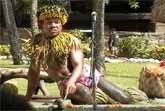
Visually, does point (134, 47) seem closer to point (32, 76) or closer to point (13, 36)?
point (13, 36)

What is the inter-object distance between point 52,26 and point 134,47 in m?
20.1

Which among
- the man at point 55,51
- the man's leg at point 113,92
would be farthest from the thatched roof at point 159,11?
the man at point 55,51

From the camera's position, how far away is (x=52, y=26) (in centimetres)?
488

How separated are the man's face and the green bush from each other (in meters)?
19.6

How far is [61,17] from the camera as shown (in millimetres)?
4844

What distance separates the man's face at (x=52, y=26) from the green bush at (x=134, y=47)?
64.4ft

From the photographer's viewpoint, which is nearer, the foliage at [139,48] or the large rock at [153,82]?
the large rock at [153,82]

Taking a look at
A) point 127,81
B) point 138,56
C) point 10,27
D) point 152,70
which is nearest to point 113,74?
point 127,81

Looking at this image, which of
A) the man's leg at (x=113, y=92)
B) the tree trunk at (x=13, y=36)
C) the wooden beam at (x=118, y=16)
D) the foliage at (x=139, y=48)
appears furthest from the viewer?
the wooden beam at (x=118, y=16)

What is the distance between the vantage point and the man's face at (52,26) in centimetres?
487

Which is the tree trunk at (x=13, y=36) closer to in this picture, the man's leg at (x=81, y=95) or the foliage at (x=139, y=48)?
the foliage at (x=139, y=48)

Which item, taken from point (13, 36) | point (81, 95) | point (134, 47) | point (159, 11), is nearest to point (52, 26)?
point (81, 95)

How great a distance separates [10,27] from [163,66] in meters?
10.8

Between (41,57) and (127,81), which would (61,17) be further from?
(127,81)
